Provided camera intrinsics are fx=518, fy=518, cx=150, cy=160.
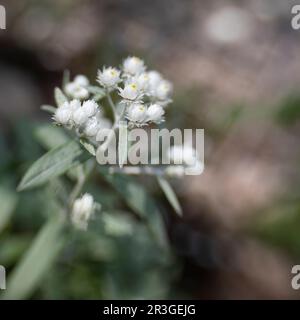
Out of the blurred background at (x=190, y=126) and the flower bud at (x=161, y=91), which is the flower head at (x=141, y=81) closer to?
the flower bud at (x=161, y=91)

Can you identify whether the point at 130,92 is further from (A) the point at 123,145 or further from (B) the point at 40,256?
(B) the point at 40,256

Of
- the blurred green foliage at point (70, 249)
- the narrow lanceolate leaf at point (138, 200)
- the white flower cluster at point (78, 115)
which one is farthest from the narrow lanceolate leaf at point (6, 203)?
the white flower cluster at point (78, 115)

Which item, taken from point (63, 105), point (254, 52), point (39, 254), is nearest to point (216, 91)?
point (254, 52)

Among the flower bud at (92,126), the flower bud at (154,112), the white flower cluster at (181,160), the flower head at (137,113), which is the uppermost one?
the white flower cluster at (181,160)

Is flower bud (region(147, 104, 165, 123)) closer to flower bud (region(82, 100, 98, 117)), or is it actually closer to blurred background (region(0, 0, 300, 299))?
flower bud (region(82, 100, 98, 117))

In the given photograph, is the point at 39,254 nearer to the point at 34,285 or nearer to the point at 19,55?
the point at 34,285
